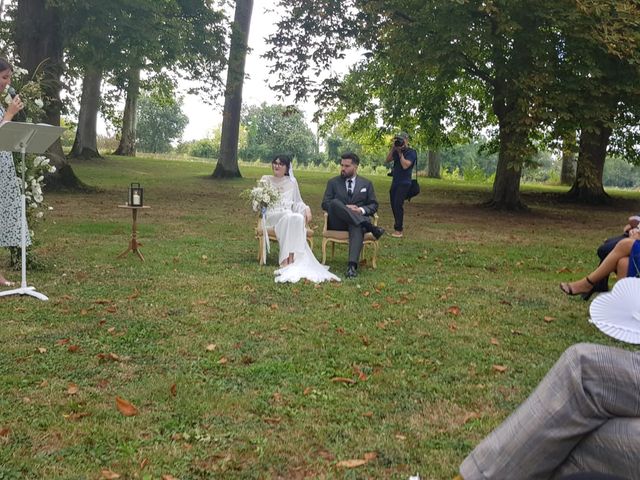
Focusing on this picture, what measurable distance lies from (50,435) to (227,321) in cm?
257

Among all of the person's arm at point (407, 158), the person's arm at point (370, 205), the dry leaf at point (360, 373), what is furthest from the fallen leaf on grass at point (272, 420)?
the person's arm at point (407, 158)

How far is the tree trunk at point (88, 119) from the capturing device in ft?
94.4

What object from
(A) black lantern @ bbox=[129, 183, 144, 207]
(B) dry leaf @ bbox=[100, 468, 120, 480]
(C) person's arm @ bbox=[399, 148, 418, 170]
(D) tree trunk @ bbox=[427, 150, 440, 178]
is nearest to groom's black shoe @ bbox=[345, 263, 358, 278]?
(A) black lantern @ bbox=[129, 183, 144, 207]

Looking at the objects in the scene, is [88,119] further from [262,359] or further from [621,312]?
[621,312]

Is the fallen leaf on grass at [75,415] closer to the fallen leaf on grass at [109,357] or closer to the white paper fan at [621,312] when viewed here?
the fallen leaf on grass at [109,357]

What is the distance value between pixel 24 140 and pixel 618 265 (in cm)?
619

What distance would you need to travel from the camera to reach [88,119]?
1158 inches

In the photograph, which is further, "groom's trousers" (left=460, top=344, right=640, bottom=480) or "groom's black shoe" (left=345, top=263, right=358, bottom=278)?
"groom's black shoe" (left=345, top=263, right=358, bottom=278)

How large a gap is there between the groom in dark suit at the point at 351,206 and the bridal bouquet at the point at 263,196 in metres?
0.74

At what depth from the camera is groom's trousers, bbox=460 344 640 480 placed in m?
2.03

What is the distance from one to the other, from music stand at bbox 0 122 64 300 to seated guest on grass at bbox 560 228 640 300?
5.75 meters

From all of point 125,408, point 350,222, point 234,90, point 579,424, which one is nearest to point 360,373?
point 125,408

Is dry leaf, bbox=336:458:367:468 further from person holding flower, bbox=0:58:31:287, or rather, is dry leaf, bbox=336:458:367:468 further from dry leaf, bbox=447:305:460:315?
person holding flower, bbox=0:58:31:287

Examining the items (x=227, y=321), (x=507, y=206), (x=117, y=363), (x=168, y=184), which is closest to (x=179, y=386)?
(x=117, y=363)
